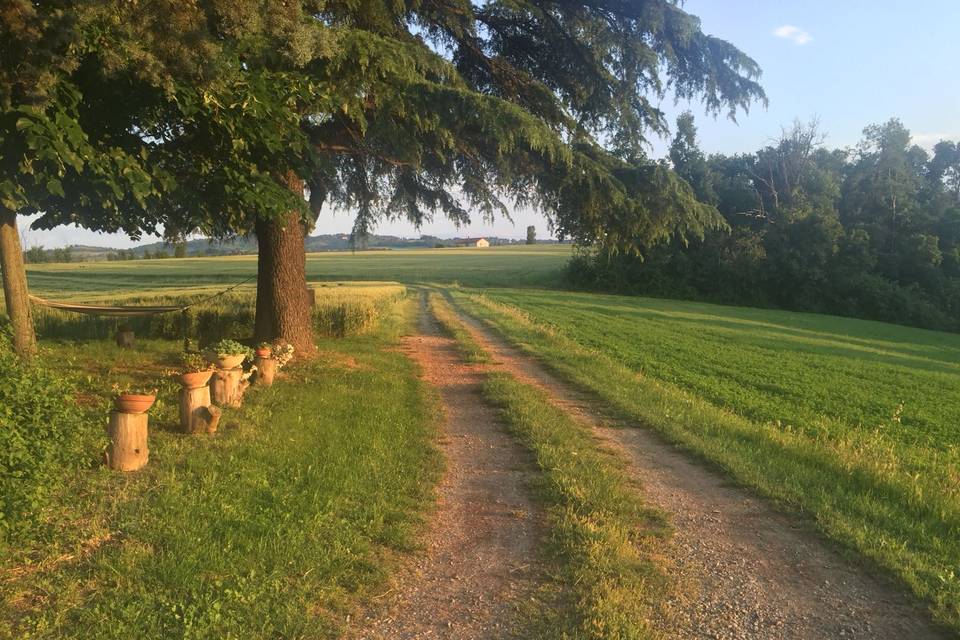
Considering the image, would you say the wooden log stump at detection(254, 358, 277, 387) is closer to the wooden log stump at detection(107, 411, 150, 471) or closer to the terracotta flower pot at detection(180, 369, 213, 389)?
the terracotta flower pot at detection(180, 369, 213, 389)

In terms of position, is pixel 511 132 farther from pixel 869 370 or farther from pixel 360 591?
pixel 869 370

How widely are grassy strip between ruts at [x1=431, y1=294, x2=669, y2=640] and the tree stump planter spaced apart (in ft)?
9.69

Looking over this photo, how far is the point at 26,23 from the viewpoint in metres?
5.27

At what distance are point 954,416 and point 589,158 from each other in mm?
9050

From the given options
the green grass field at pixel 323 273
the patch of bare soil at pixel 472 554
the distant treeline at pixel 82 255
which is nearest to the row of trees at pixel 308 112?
the patch of bare soil at pixel 472 554

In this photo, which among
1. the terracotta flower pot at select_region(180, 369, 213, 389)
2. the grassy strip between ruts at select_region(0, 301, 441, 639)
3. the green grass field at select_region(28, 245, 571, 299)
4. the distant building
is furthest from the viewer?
Result: the distant building

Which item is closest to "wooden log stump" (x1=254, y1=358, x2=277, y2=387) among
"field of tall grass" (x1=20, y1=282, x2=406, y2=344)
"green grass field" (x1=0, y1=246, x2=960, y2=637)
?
"green grass field" (x1=0, y1=246, x2=960, y2=637)

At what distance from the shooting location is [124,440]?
5.14 m

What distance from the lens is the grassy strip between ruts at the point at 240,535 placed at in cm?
317

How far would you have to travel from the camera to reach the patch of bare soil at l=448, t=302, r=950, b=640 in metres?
3.31

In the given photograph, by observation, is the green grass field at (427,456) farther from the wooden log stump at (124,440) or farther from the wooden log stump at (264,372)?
the wooden log stump at (264,372)

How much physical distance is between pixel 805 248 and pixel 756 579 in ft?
166

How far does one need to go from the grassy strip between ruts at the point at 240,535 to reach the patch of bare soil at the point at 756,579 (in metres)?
1.72

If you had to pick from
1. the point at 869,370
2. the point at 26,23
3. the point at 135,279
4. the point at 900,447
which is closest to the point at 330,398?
the point at 26,23
